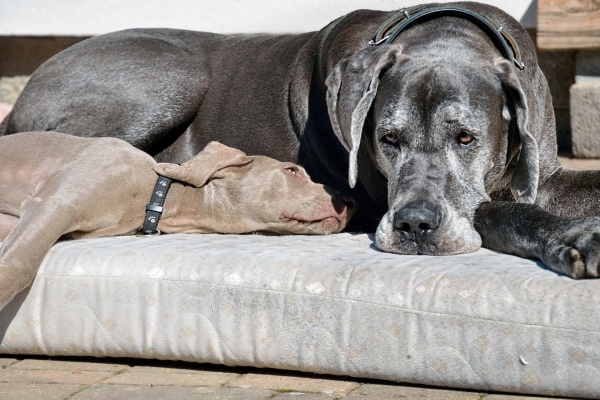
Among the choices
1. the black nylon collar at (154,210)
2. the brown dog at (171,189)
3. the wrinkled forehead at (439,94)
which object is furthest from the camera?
the black nylon collar at (154,210)

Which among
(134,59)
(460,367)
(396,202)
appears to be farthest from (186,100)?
(460,367)

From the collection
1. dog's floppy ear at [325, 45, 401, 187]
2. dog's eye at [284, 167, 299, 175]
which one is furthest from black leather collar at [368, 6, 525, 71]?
dog's eye at [284, 167, 299, 175]

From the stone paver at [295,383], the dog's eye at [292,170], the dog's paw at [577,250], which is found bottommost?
the stone paver at [295,383]

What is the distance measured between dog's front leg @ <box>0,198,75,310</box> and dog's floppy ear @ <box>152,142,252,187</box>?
582 mm

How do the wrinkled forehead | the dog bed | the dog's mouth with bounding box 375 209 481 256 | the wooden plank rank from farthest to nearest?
the wooden plank < the wrinkled forehead < the dog's mouth with bounding box 375 209 481 256 < the dog bed

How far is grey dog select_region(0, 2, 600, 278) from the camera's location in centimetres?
399

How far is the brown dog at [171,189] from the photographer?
4371 mm

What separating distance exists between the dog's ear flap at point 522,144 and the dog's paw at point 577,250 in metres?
A: 0.60

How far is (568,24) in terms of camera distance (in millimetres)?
6422

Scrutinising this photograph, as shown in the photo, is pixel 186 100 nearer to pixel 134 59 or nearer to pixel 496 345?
pixel 134 59

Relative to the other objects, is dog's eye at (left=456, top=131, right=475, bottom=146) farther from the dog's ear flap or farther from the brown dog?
the brown dog

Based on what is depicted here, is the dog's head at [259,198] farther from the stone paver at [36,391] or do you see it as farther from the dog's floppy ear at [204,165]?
the stone paver at [36,391]

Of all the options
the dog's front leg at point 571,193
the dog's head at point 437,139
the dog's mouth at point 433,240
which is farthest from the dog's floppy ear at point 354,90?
the dog's front leg at point 571,193

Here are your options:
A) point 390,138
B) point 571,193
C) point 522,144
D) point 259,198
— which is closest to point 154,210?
point 259,198
